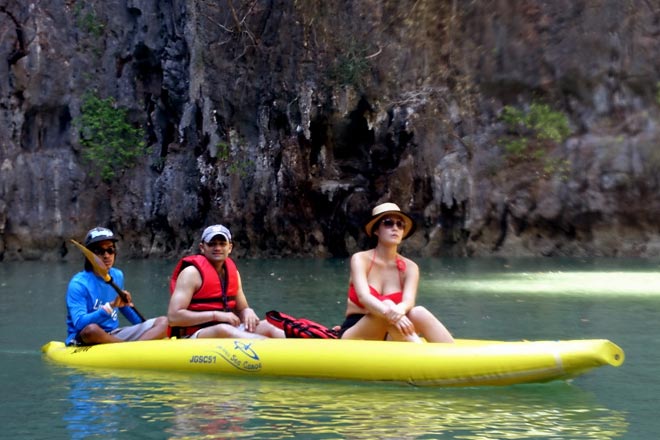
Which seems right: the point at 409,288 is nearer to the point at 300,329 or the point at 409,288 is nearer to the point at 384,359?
the point at 384,359

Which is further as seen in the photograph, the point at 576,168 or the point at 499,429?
the point at 576,168

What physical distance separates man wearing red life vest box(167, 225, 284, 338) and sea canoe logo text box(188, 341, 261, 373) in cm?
24

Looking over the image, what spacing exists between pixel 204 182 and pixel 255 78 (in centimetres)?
300

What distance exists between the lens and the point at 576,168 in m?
22.8

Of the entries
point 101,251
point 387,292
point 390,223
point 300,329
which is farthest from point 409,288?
point 101,251

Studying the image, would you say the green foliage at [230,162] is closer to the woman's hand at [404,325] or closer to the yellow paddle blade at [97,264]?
the yellow paddle blade at [97,264]

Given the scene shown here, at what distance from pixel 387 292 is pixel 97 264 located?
211cm

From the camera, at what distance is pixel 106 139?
85.7 feet

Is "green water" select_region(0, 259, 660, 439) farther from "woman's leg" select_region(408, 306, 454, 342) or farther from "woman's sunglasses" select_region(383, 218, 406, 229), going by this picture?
"woman's sunglasses" select_region(383, 218, 406, 229)

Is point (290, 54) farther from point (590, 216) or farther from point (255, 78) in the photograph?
point (590, 216)

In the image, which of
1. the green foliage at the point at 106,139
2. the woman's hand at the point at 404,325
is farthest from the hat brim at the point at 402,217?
the green foliage at the point at 106,139

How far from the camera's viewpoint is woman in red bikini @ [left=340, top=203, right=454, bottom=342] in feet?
20.1

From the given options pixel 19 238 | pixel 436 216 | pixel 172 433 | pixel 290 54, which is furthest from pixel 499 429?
pixel 19 238

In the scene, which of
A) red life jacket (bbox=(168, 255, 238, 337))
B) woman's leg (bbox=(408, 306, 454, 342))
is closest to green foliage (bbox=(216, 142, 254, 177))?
red life jacket (bbox=(168, 255, 238, 337))
